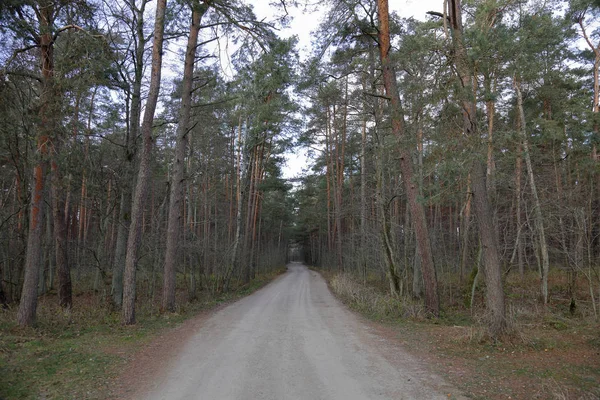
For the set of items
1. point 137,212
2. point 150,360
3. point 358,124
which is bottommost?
point 150,360

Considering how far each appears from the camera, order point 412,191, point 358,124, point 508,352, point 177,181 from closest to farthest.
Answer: point 508,352 → point 412,191 → point 177,181 → point 358,124

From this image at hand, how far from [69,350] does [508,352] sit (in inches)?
294

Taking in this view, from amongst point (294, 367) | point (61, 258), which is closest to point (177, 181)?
point (61, 258)

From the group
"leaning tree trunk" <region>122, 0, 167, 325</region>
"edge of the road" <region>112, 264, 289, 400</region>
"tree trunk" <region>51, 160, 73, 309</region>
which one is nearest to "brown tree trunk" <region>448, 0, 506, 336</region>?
"edge of the road" <region>112, 264, 289, 400</region>

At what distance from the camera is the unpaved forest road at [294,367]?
4312 mm

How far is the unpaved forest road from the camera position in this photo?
4312 millimetres

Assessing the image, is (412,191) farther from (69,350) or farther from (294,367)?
(69,350)

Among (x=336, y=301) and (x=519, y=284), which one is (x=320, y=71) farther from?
(x=519, y=284)

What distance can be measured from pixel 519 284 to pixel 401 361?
1359 centimetres

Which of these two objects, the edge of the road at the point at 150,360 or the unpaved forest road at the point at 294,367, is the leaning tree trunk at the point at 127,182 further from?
the unpaved forest road at the point at 294,367

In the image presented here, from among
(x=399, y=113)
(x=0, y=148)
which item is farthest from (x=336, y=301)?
(x=0, y=148)

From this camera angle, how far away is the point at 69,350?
6.33 metres

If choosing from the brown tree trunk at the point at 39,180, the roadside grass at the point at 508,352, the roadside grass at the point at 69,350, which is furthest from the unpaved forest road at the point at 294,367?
the brown tree trunk at the point at 39,180

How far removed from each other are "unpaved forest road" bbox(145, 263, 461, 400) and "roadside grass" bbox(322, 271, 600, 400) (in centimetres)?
49
